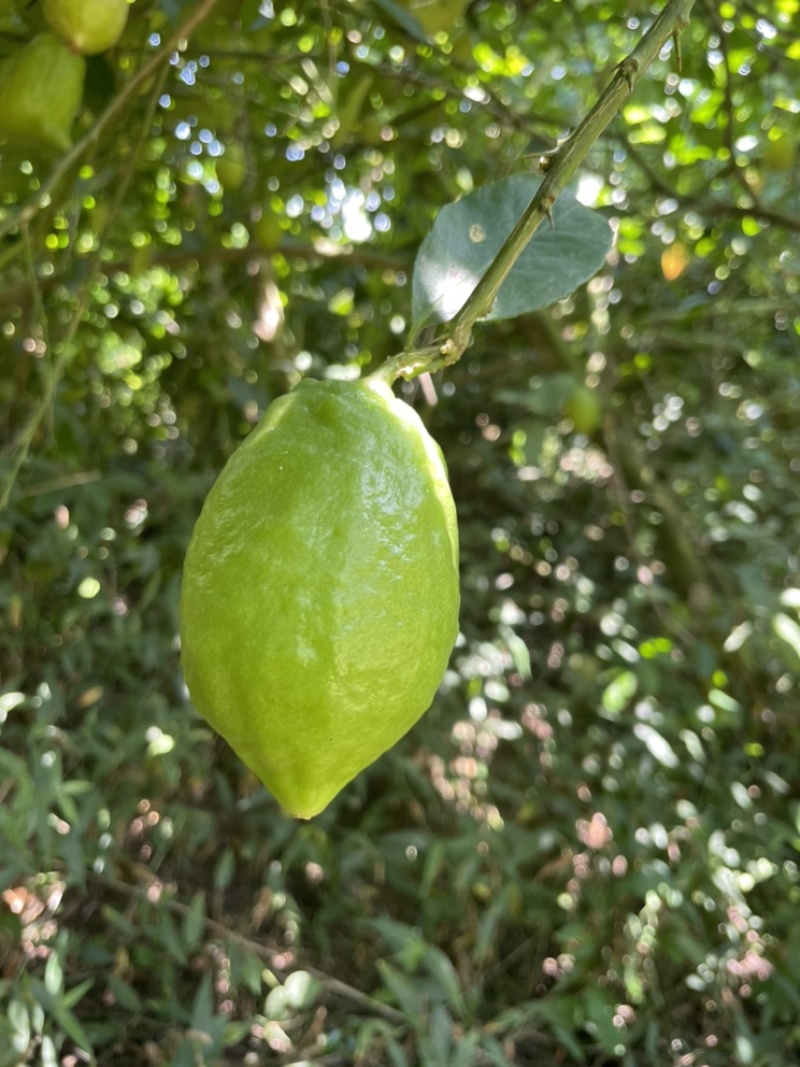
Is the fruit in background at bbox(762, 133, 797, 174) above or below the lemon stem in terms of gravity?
below

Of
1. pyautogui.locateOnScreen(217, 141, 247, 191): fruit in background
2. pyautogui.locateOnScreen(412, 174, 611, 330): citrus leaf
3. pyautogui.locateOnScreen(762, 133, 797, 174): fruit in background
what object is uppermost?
pyautogui.locateOnScreen(412, 174, 611, 330): citrus leaf

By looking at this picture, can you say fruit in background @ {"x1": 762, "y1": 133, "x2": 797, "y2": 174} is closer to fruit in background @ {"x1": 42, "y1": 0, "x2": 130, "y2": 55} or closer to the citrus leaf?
the citrus leaf

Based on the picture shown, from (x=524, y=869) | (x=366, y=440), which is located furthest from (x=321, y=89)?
(x=524, y=869)

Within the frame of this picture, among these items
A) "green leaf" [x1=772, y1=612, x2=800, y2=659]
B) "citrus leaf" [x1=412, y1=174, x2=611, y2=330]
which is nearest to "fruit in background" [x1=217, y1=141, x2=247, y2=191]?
"citrus leaf" [x1=412, y1=174, x2=611, y2=330]

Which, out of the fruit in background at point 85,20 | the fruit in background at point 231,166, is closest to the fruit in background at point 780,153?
the fruit in background at point 231,166

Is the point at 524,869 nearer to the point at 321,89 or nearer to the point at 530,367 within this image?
the point at 530,367
